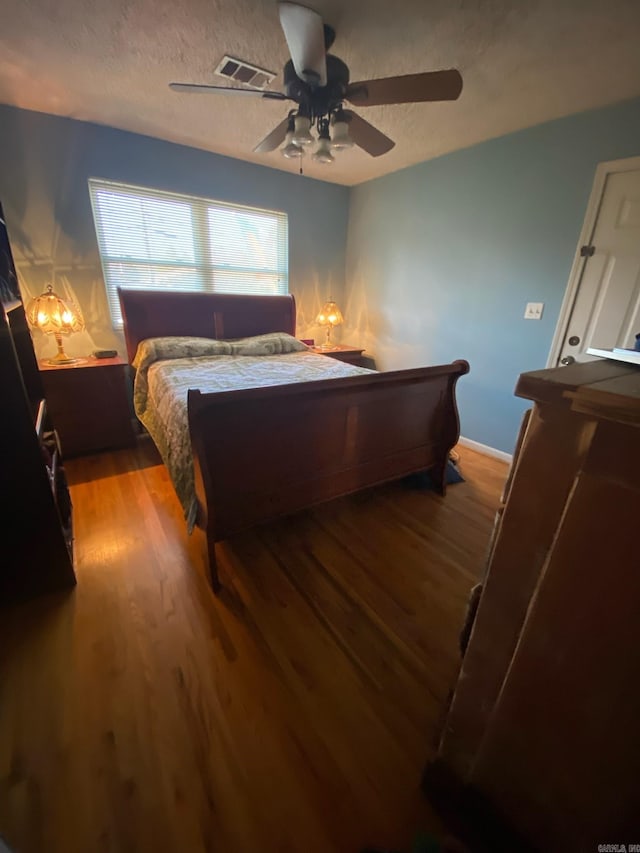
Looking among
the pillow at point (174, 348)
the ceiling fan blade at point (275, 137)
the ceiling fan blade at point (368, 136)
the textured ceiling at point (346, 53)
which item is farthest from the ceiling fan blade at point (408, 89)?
the pillow at point (174, 348)

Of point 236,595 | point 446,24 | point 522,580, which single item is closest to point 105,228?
point 446,24

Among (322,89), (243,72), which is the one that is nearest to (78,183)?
(243,72)

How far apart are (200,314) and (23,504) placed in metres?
2.30

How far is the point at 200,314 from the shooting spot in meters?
3.21

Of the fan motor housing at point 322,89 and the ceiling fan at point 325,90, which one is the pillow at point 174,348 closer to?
the ceiling fan at point 325,90

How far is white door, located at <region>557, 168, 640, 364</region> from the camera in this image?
210cm

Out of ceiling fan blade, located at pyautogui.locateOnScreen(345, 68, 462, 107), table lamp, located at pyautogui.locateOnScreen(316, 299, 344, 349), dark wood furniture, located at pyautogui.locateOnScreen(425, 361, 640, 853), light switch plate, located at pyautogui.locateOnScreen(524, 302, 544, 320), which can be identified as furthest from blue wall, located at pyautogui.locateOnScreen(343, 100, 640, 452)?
dark wood furniture, located at pyautogui.locateOnScreen(425, 361, 640, 853)

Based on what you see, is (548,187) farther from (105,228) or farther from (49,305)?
(49,305)

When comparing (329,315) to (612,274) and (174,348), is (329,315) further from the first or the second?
(612,274)

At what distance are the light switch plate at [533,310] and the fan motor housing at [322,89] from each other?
1.92m

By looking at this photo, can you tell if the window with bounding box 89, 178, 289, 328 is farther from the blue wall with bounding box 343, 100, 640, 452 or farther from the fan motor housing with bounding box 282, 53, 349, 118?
A: the fan motor housing with bounding box 282, 53, 349, 118

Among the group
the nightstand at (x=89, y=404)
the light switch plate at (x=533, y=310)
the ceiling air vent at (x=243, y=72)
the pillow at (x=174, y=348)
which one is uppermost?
the ceiling air vent at (x=243, y=72)

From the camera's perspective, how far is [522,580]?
2.07 feet

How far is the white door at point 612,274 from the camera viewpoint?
2.10 meters
